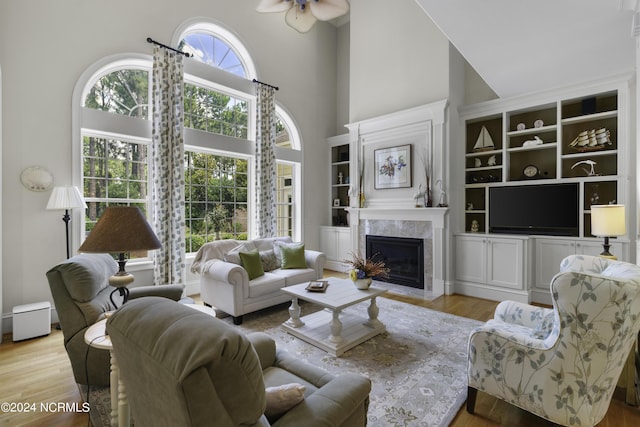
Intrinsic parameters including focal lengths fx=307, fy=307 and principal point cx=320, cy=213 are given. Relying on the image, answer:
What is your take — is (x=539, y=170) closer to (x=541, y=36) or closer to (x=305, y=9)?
(x=541, y=36)

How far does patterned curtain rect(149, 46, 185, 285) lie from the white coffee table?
75.2 inches

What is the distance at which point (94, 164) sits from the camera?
3.90m

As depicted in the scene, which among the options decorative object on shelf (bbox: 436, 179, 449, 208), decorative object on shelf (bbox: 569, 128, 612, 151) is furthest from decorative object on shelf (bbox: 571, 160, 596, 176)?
decorative object on shelf (bbox: 436, 179, 449, 208)

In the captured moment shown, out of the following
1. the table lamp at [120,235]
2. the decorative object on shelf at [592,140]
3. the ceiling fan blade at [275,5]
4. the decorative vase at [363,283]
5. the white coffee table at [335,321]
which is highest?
the ceiling fan blade at [275,5]

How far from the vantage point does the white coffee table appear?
2.83 metres

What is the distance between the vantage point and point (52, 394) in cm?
218

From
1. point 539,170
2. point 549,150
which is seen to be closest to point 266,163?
point 539,170

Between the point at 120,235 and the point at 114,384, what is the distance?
32.1 inches

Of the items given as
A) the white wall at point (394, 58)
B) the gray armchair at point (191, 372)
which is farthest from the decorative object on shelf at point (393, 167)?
the gray armchair at point (191, 372)

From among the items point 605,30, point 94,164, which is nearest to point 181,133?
point 94,164

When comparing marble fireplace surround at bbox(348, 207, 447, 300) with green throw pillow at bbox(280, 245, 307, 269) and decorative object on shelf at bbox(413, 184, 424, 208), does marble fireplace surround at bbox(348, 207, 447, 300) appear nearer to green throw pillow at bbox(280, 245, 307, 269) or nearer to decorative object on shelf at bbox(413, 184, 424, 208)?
decorative object on shelf at bbox(413, 184, 424, 208)

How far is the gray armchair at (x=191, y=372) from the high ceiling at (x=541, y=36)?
2.95m

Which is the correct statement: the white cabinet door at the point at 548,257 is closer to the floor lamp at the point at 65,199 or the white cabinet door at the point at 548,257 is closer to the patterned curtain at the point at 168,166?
the patterned curtain at the point at 168,166

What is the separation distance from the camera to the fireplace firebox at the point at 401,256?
192 inches
